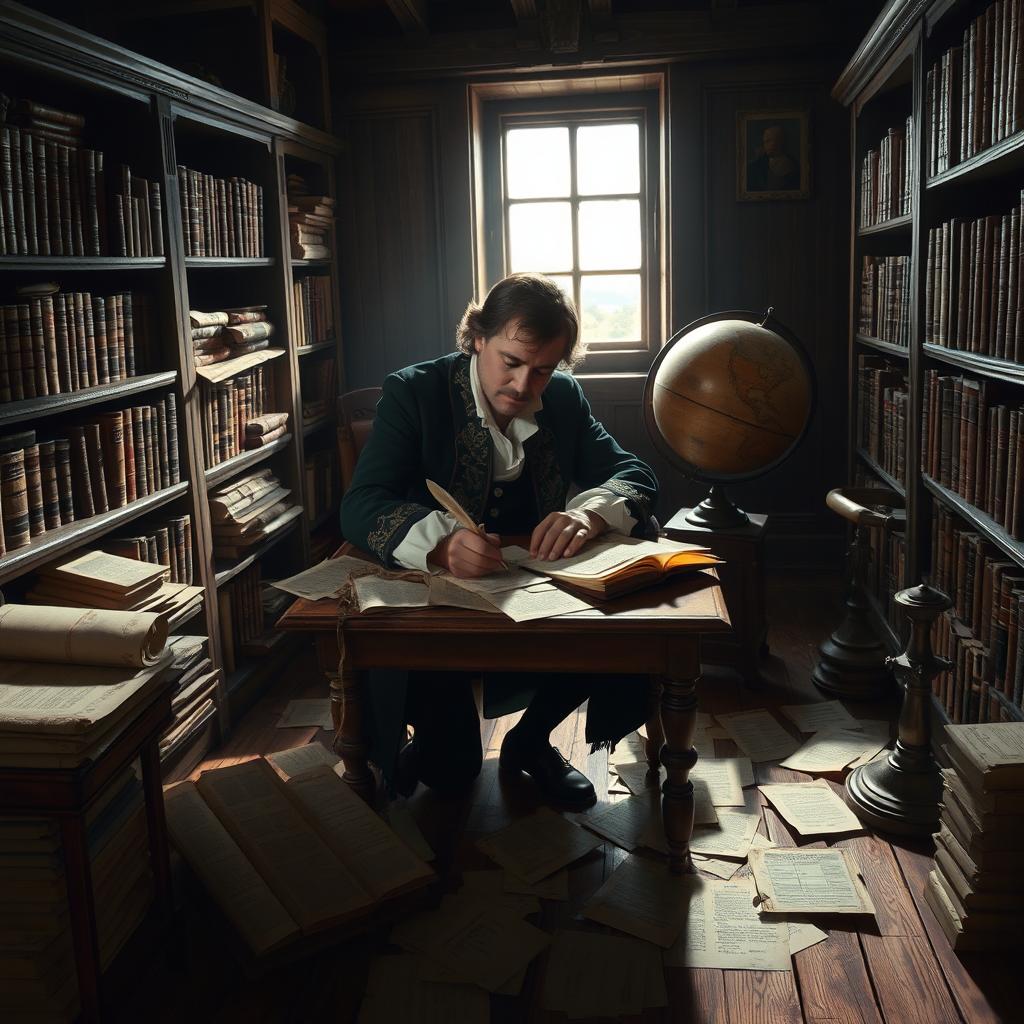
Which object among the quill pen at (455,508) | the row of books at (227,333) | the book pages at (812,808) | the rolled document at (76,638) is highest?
the row of books at (227,333)

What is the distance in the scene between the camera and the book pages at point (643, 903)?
2.43 m

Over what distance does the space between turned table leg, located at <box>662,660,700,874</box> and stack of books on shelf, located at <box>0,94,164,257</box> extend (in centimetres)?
193

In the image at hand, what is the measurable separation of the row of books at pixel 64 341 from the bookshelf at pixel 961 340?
2.47m

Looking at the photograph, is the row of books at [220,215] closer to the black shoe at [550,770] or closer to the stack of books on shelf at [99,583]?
the stack of books on shelf at [99,583]

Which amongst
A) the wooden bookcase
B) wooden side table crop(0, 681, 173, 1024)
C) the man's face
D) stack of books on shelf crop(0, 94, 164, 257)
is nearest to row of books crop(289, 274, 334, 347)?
the wooden bookcase

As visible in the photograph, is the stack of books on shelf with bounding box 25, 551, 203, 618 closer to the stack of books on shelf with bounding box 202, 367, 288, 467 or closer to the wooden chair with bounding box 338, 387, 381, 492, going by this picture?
the stack of books on shelf with bounding box 202, 367, 288, 467

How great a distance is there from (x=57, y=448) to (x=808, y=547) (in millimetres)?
3906

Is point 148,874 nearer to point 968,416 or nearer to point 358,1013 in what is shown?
point 358,1013

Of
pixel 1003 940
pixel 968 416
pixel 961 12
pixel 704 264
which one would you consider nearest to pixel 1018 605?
pixel 968 416

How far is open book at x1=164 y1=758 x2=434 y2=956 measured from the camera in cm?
235

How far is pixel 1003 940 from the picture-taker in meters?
2.32

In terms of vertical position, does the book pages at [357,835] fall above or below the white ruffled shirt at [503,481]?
below

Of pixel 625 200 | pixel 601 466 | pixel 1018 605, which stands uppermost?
pixel 625 200

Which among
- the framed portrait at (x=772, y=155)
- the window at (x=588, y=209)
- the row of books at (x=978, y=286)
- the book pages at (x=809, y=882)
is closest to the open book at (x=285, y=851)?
the book pages at (x=809, y=882)
